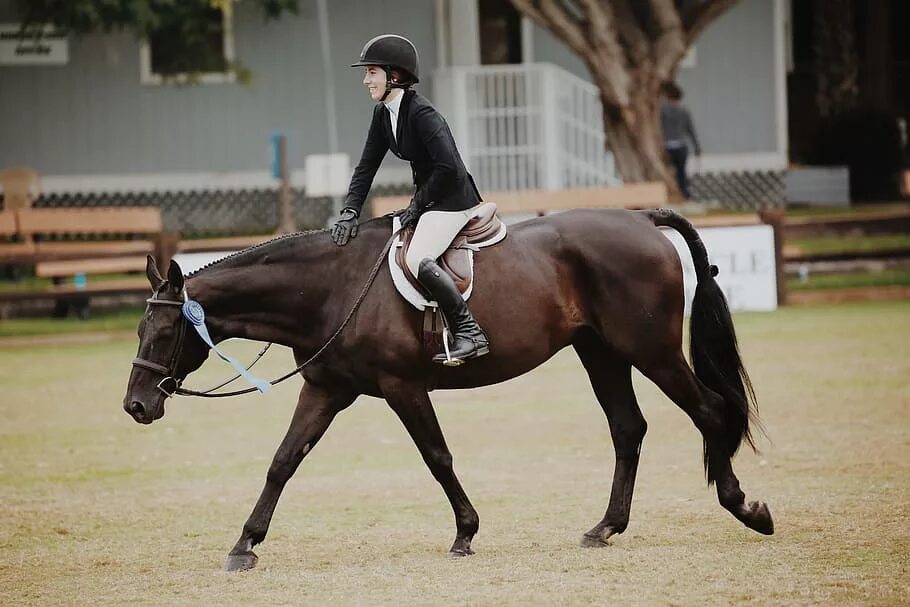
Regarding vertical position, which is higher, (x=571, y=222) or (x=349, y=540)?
(x=571, y=222)

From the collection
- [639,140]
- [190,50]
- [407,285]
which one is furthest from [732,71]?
[407,285]

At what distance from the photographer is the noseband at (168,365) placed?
294 inches

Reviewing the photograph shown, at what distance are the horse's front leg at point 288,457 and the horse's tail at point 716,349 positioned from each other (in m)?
1.95

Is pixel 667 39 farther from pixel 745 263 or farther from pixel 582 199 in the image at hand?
pixel 745 263

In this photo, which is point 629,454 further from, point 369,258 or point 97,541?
point 97,541

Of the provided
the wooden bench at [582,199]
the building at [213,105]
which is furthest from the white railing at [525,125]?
the wooden bench at [582,199]

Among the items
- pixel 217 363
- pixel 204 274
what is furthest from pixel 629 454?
pixel 217 363

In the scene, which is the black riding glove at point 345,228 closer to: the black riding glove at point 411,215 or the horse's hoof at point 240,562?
the black riding glove at point 411,215

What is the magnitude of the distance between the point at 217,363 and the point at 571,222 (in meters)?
9.52

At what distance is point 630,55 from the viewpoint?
76.7 feet

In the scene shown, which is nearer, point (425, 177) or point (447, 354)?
point (447, 354)

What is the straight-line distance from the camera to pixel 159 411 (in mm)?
7551

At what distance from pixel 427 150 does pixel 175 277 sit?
1.43m

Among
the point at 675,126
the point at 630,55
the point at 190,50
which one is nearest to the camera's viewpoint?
the point at 630,55
